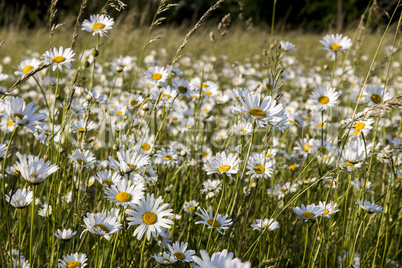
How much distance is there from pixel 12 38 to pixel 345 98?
21.8 feet

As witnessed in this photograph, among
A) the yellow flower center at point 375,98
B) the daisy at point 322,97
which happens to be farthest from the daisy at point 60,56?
the yellow flower center at point 375,98

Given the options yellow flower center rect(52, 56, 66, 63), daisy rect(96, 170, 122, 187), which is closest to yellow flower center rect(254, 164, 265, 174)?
daisy rect(96, 170, 122, 187)

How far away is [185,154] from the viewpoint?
5.71ft

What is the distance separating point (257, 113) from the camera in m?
1.14

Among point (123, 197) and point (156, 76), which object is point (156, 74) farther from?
point (123, 197)

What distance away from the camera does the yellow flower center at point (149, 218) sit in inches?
41.2

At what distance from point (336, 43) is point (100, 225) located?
184 cm

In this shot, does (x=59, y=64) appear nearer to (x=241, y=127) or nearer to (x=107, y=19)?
(x=107, y=19)

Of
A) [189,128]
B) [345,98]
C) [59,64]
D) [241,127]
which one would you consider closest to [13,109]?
[59,64]

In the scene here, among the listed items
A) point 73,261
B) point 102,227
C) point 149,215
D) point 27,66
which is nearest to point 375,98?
point 149,215

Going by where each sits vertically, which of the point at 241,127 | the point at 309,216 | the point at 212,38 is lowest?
the point at 309,216

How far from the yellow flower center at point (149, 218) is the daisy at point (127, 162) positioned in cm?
19

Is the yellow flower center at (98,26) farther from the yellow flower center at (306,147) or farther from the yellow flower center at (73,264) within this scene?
the yellow flower center at (306,147)

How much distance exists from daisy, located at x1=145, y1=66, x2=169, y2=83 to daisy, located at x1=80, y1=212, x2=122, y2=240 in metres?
1.02
